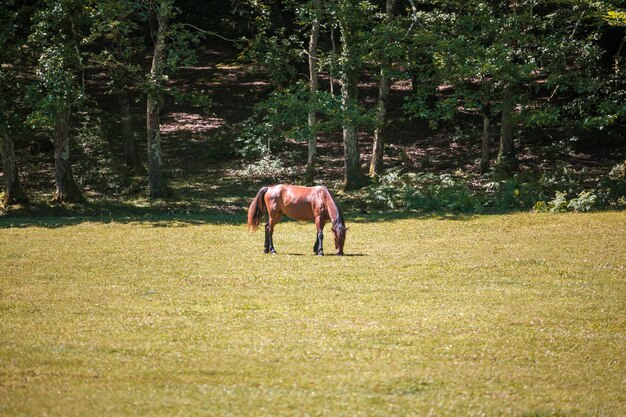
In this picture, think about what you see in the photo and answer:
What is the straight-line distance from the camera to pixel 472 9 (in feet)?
103

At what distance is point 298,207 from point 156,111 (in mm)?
11581

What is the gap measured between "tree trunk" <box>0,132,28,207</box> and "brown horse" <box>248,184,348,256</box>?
12157mm

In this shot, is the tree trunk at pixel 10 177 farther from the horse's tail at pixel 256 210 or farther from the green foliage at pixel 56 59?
the horse's tail at pixel 256 210

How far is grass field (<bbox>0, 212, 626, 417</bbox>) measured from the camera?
925cm

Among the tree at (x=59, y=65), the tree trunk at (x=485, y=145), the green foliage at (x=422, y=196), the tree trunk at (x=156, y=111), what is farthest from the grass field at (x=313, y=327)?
the tree trunk at (x=485, y=145)

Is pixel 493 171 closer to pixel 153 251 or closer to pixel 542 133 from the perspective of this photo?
pixel 542 133

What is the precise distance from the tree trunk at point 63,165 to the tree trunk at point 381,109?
1104cm

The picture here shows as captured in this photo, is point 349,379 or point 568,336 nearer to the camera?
point 349,379

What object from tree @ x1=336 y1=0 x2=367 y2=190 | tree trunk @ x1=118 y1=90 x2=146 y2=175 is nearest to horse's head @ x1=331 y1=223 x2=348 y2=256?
tree @ x1=336 y1=0 x2=367 y2=190

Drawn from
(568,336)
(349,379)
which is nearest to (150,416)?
(349,379)

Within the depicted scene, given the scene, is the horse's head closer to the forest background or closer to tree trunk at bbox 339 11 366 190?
the forest background

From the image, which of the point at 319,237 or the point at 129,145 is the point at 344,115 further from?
the point at 129,145

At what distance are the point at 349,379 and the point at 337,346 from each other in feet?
4.78

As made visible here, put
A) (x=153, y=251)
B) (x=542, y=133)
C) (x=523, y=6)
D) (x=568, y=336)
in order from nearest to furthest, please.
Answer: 1. (x=568, y=336)
2. (x=153, y=251)
3. (x=523, y=6)
4. (x=542, y=133)
